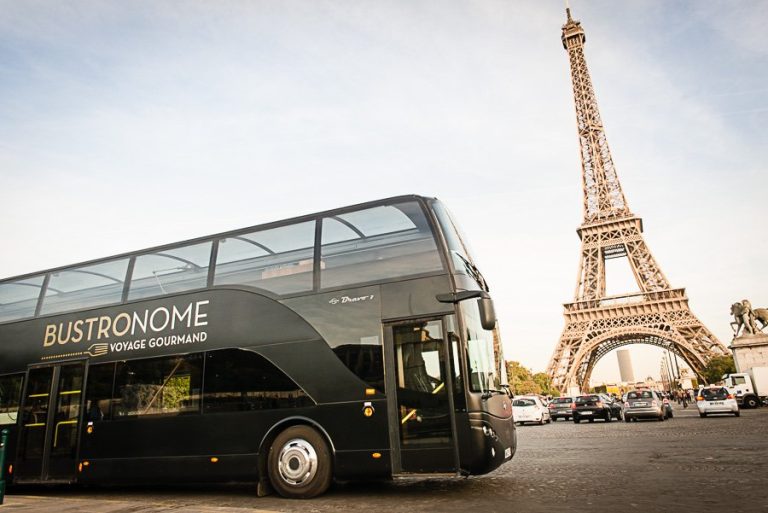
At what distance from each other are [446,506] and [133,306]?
556 centimetres

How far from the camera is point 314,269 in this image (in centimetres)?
757

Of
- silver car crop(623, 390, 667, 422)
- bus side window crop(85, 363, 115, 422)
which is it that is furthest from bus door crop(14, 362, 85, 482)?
silver car crop(623, 390, 667, 422)

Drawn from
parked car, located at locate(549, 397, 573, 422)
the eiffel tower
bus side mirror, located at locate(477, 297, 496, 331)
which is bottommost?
parked car, located at locate(549, 397, 573, 422)

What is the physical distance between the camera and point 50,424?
869 centimetres

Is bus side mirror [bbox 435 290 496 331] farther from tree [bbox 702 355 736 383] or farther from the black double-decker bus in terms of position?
tree [bbox 702 355 736 383]

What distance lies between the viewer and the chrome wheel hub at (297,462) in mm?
6887

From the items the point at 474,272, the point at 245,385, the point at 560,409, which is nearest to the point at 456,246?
the point at 474,272

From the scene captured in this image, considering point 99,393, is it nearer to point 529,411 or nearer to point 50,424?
point 50,424

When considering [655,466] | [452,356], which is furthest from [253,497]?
[655,466]

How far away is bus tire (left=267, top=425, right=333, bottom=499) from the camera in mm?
6836

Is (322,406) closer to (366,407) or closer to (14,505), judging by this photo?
(366,407)

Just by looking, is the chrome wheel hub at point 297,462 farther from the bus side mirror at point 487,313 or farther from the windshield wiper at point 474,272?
the windshield wiper at point 474,272

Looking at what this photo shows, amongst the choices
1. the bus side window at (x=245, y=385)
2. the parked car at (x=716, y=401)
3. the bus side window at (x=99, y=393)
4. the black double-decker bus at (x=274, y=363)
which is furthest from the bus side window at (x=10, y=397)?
the parked car at (x=716, y=401)

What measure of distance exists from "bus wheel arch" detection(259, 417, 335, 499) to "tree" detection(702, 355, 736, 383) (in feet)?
147
